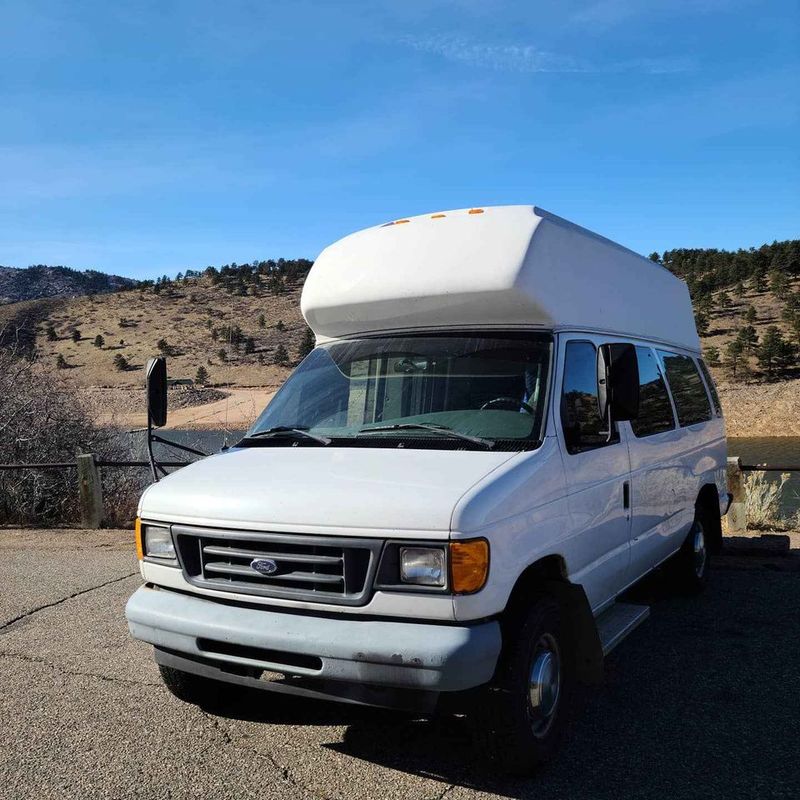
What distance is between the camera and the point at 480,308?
183 inches

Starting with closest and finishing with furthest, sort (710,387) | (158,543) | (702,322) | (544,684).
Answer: (544,684)
(158,543)
(710,387)
(702,322)

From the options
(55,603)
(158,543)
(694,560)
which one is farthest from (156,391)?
(694,560)

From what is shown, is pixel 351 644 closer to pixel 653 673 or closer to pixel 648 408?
pixel 653 673

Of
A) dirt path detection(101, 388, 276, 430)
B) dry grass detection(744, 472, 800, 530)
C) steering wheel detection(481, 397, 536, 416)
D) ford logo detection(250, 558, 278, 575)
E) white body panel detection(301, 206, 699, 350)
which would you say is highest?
white body panel detection(301, 206, 699, 350)

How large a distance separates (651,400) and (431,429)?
218 centimetres

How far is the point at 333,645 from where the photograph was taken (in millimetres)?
3348

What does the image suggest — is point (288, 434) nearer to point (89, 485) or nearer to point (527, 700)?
point (527, 700)

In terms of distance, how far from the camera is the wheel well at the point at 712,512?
Result: 7070 mm

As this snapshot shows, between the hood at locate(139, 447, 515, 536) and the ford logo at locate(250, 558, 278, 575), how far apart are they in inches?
5.8

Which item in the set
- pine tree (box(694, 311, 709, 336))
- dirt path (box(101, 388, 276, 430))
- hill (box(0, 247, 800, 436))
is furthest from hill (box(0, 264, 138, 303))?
pine tree (box(694, 311, 709, 336))

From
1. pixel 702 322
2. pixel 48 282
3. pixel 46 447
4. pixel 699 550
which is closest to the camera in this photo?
pixel 699 550

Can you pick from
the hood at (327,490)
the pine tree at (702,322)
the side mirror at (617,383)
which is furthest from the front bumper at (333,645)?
the pine tree at (702,322)

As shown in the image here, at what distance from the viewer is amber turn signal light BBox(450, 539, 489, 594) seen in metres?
3.30

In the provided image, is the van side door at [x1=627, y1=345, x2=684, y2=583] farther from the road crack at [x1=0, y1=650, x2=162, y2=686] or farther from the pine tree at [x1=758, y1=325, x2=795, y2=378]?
the pine tree at [x1=758, y1=325, x2=795, y2=378]
